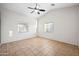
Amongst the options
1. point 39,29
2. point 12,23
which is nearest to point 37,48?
point 39,29

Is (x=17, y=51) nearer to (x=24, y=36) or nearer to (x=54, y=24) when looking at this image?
(x=24, y=36)

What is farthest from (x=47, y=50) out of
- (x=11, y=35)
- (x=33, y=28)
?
(x=11, y=35)

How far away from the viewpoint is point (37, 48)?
2.19m

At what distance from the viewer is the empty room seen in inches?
84.0

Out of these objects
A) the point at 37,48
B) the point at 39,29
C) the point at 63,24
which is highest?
the point at 63,24

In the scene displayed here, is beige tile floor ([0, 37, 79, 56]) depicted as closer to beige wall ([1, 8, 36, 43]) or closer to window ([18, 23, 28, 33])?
beige wall ([1, 8, 36, 43])

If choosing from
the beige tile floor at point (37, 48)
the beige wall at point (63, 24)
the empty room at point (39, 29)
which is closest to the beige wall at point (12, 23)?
the empty room at point (39, 29)

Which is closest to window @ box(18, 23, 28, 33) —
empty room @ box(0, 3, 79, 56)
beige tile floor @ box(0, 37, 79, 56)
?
empty room @ box(0, 3, 79, 56)

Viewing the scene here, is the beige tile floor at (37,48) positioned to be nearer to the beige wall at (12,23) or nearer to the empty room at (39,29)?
the empty room at (39,29)

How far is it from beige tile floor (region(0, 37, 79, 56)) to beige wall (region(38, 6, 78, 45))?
0.13m

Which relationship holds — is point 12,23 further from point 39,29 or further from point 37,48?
point 37,48

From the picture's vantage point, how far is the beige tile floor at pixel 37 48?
2164 mm

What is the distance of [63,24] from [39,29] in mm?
530

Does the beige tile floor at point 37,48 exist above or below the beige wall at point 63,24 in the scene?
below
